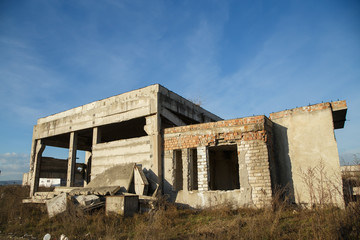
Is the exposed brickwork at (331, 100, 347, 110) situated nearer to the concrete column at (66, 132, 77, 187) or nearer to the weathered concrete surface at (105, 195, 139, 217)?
the weathered concrete surface at (105, 195, 139, 217)

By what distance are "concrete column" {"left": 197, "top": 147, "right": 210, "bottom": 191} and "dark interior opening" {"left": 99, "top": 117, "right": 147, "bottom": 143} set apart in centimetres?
388

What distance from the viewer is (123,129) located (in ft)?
49.6

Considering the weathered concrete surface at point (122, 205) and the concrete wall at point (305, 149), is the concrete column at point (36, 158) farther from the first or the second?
the concrete wall at point (305, 149)

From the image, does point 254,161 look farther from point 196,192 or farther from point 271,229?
point 271,229

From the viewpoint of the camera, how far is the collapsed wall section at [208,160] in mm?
9062

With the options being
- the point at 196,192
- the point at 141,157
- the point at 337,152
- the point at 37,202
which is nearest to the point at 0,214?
the point at 37,202

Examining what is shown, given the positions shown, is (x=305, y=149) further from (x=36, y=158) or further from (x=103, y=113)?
(x=36, y=158)

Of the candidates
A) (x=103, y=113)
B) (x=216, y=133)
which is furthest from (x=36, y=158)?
(x=216, y=133)

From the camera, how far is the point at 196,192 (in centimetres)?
1001

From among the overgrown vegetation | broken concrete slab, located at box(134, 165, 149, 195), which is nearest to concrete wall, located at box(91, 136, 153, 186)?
broken concrete slab, located at box(134, 165, 149, 195)

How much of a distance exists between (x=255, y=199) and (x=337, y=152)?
318 cm

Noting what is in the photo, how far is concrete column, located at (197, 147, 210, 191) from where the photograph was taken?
32.6 feet

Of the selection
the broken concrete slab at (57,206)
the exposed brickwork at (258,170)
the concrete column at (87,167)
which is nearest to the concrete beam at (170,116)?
the exposed brickwork at (258,170)

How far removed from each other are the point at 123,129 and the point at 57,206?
680cm
